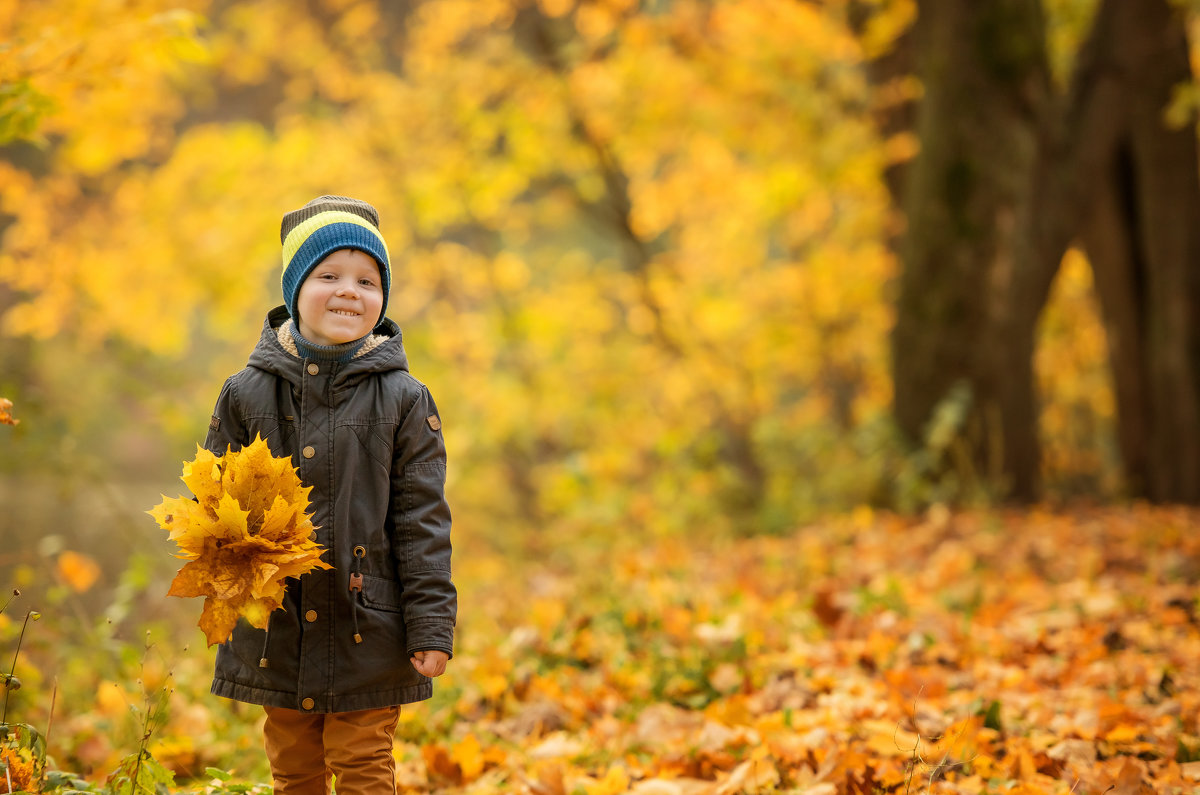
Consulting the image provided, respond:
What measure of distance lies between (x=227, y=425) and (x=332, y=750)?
2.52 feet

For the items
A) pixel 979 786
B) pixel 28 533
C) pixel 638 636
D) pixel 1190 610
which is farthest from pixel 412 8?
pixel 979 786

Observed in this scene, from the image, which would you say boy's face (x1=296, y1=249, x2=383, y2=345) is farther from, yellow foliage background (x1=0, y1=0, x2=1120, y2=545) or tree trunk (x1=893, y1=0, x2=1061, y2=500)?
tree trunk (x1=893, y1=0, x2=1061, y2=500)

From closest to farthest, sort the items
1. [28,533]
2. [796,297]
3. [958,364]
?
1. [28,533]
2. [958,364]
3. [796,297]

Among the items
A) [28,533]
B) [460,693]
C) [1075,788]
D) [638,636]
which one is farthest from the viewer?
[28,533]

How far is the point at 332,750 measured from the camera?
2062 mm

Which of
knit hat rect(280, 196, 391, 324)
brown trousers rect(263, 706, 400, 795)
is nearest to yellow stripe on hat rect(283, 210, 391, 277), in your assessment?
knit hat rect(280, 196, 391, 324)

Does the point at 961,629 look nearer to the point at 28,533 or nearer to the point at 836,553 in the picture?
the point at 836,553

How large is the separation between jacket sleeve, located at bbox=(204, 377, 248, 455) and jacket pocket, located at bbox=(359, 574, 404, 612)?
45 cm

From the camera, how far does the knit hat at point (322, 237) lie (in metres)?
2.13

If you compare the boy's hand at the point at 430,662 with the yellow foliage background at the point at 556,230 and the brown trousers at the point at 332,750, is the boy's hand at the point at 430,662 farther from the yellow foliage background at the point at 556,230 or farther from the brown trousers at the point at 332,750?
the yellow foliage background at the point at 556,230

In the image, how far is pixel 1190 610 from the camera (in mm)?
4066

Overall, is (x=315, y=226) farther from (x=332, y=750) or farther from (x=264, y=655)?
(x=332, y=750)

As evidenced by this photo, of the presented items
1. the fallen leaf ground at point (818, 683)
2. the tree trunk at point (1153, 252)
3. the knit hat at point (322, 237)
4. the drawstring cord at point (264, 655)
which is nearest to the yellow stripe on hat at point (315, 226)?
the knit hat at point (322, 237)

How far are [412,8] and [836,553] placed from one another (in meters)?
9.76
